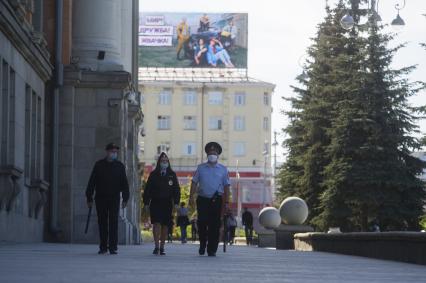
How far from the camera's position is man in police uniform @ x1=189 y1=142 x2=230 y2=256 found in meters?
21.9

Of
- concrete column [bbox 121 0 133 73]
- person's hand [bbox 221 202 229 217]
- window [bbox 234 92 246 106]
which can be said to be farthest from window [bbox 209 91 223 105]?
person's hand [bbox 221 202 229 217]

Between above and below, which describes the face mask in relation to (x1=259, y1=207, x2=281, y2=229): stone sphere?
above

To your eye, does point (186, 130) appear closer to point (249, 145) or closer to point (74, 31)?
point (249, 145)

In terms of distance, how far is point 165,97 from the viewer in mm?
142625

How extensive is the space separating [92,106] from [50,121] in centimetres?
118

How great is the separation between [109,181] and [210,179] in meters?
1.58

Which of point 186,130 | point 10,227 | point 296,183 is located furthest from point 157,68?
point 10,227

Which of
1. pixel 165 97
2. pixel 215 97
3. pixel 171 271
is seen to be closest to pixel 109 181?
pixel 171 271

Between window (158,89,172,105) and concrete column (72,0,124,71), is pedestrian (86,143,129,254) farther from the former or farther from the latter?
window (158,89,172,105)

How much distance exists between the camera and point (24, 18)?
30.9 meters

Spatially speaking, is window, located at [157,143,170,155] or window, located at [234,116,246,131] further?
window, located at [234,116,246,131]

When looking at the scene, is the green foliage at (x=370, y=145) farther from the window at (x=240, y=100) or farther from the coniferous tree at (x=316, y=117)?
the window at (x=240, y=100)

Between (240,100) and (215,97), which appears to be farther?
(215,97)

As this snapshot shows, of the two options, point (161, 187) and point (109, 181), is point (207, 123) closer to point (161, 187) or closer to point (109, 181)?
point (161, 187)
